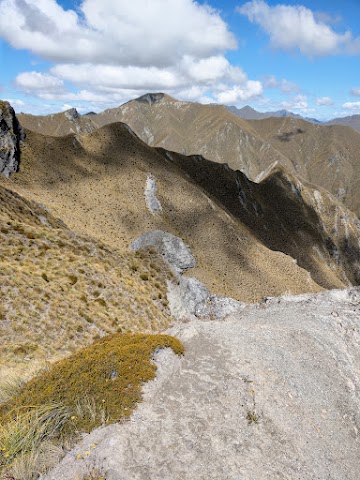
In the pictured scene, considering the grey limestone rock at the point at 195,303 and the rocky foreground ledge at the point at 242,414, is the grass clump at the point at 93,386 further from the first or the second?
the grey limestone rock at the point at 195,303

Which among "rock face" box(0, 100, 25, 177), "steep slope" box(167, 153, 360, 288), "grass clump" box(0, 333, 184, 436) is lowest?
"steep slope" box(167, 153, 360, 288)

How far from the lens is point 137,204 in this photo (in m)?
78.6

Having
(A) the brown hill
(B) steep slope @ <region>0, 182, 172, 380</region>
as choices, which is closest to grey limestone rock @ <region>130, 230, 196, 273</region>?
(A) the brown hill

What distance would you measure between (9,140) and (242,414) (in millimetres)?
72869

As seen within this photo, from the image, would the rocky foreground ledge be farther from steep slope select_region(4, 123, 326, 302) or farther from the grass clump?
steep slope select_region(4, 123, 326, 302)

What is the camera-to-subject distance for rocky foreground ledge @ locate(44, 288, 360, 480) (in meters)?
9.62

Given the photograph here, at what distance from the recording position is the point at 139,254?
35.8m

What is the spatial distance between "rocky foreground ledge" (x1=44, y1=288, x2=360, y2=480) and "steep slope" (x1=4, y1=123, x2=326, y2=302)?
4176cm

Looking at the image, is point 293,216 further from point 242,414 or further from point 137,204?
point 242,414

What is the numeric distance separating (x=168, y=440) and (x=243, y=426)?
10.5 feet

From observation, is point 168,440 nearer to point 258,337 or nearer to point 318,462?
point 318,462

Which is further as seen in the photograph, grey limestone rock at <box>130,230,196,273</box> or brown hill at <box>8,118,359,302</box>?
brown hill at <box>8,118,359,302</box>

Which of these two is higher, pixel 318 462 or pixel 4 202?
pixel 4 202

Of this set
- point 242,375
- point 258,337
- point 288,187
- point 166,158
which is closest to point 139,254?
point 258,337
